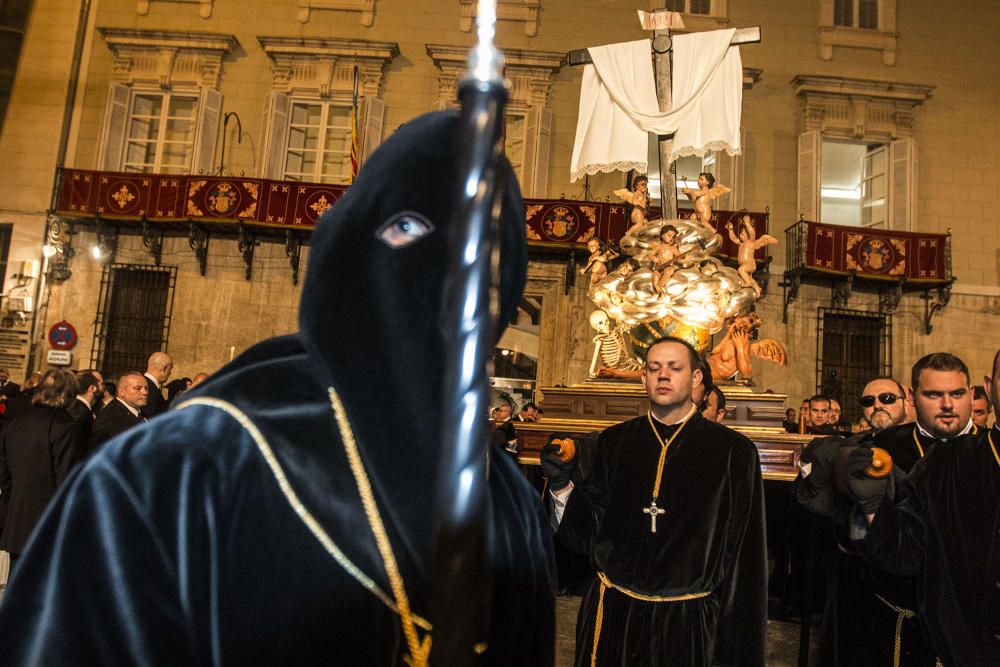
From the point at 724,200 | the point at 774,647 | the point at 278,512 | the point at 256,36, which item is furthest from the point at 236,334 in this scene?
the point at 278,512

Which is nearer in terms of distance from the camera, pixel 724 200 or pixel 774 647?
pixel 774 647

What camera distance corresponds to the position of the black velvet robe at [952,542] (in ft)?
10.4

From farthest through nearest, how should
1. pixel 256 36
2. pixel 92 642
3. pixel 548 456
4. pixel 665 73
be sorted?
pixel 256 36
pixel 665 73
pixel 548 456
pixel 92 642

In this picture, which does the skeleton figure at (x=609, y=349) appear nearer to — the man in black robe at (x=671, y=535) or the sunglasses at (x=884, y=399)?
the sunglasses at (x=884, y=399)

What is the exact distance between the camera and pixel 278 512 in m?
1.31

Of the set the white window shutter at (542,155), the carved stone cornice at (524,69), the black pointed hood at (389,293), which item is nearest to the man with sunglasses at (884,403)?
the black pointed hood at (389,293)

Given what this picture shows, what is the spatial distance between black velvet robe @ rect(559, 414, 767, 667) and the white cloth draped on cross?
551cm

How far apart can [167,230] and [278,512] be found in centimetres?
1783

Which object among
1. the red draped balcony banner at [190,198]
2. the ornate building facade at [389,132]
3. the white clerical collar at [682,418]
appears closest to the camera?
the white clerical collar at [682,418]

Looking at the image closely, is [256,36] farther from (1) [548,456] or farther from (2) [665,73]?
(1) [548,456]

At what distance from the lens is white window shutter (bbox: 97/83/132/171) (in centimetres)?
1791

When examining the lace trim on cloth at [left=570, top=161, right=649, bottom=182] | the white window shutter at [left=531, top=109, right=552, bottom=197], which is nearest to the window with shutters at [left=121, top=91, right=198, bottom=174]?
the white window shutter at [left=531, top=109, right=552, bottom=197]

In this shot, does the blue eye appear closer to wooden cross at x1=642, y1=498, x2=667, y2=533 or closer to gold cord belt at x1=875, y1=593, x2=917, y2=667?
wooden cross at x1=642, y1=498, x2=667, y2=533

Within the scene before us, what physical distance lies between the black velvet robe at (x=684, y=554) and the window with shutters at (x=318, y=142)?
50.1ft
